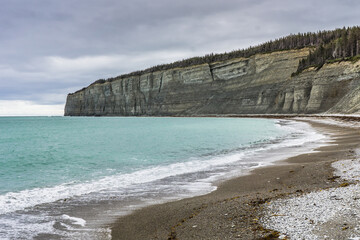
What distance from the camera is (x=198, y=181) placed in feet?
29.5

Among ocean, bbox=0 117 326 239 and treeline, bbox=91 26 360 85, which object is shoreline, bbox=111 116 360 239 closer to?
ocean, bbox=0 117 326 239

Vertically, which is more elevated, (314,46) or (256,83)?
(314,46)

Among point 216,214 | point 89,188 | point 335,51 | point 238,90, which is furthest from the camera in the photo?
point 238,90

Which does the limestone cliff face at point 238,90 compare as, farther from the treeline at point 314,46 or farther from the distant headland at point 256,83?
the treeline at point 314,46

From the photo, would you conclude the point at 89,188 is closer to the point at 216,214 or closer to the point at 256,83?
the point at 216,214

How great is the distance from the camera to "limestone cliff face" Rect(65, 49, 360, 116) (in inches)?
2216

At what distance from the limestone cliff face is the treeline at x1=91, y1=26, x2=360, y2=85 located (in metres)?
4.24

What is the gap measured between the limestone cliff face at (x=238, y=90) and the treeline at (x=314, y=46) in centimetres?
424

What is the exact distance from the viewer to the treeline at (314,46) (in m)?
69.5

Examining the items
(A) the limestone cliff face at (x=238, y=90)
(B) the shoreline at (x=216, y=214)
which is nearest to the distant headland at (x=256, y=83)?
(A) the limestone cliff face at (x=238, y=90)

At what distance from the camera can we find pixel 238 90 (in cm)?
8438

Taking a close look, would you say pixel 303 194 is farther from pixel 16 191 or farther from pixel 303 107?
pixel 303 107

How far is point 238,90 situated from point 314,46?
78.2 ft

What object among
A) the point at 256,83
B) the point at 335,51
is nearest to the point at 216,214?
the point at 335,51
